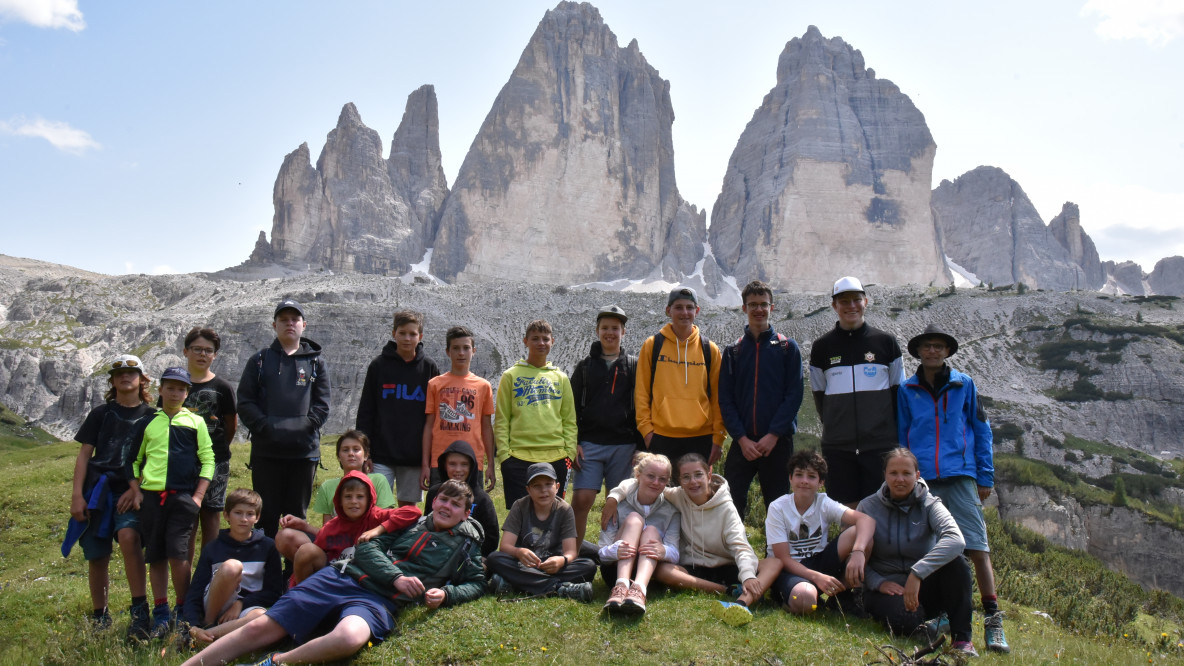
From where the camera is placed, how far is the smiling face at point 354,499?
6367 millimetres

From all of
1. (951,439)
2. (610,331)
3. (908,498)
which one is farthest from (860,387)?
(610,331)

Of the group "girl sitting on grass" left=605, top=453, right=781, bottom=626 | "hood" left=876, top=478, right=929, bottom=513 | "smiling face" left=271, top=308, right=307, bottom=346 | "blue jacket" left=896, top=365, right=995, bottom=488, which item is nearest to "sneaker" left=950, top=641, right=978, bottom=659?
"hood" left=876, top=478, right=929, bottom=513

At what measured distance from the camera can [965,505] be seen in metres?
6.59

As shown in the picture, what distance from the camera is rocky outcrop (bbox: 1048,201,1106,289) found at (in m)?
172

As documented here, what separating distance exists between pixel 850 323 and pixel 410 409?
15.6 ft

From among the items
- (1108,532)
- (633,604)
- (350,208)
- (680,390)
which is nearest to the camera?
(633,604)

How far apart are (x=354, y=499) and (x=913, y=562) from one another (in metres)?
4.93

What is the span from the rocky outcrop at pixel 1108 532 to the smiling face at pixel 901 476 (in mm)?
28083

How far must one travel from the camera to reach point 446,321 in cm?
8238

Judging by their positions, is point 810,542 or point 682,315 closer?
point 810,542

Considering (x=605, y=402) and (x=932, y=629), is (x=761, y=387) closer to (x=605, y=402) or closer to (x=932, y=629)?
(x=605, y=402)

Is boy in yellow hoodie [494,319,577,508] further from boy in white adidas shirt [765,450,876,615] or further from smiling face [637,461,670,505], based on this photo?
boy in white adidas shirt [765,450,876,615]

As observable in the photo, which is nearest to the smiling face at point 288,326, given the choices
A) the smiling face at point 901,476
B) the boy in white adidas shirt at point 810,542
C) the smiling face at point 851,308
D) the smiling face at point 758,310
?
the smiling face at point 758,310

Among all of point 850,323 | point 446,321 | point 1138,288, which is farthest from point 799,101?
point 850,323
